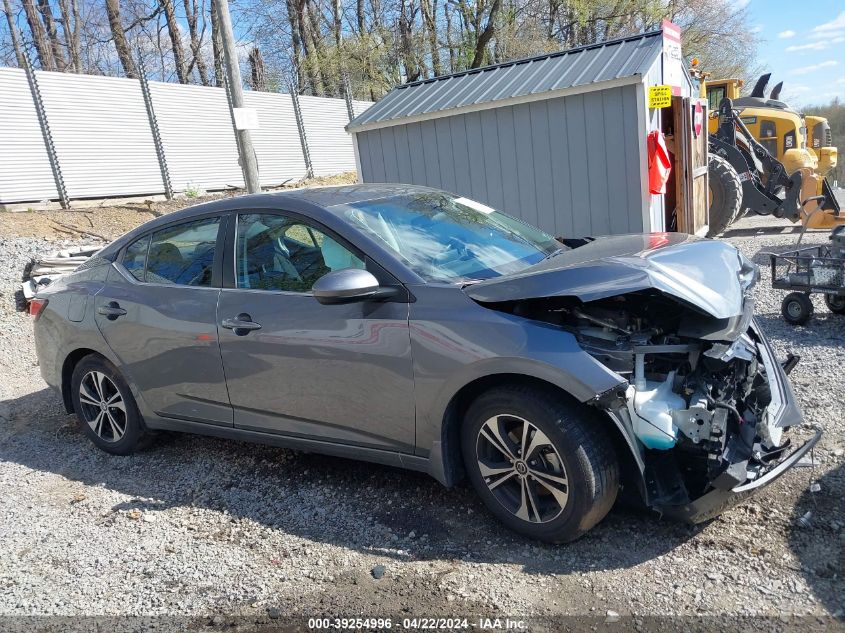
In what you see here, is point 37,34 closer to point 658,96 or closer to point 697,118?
point 697,118

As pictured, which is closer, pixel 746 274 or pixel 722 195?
pixel 746 274

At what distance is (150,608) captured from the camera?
294 centimetres

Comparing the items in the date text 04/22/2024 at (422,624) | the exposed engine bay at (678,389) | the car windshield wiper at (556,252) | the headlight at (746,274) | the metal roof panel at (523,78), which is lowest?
the date text 04/22/2024 at (422,624)

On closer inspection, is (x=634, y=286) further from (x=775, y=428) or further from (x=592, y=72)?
(x=592, y=72)

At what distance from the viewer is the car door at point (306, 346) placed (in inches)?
131


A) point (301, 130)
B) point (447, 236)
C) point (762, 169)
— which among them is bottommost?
point (762, 169)

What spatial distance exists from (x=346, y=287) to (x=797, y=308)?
4.72m

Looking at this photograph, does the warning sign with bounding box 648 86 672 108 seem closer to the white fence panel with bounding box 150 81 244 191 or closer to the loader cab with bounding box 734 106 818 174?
the loader cab with bounding box 734 106 818 174

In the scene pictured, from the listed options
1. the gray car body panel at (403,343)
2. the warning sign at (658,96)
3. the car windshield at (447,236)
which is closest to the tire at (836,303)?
the warning sign at (658,96)

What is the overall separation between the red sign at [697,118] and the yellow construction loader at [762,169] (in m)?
1.37

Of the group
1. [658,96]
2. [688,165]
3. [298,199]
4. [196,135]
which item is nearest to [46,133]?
[196,135]

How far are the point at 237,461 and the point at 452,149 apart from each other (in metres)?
6.34

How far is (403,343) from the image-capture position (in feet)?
10.7

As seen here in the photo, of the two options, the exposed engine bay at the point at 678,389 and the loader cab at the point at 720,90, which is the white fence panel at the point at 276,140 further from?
the exposed engine bay at the point at 678,389
